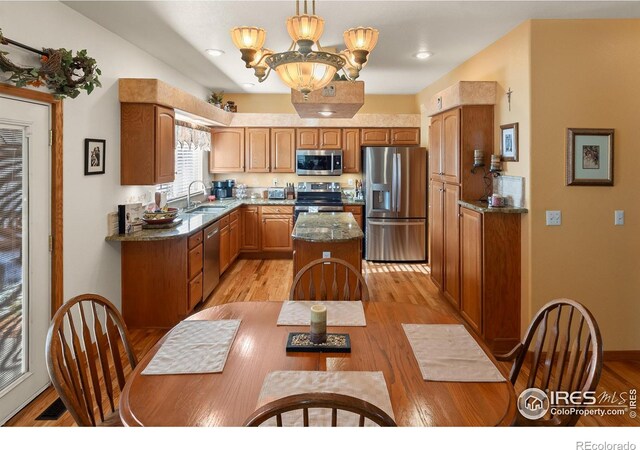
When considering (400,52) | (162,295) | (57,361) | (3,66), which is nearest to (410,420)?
(57,361)

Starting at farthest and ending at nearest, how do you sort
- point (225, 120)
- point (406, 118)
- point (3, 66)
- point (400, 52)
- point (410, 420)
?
point (406, 118) → point (225, 120) → point (400, 52) → point (3, 66) → point (410, 420)

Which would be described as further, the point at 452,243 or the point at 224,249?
the point at 224,249

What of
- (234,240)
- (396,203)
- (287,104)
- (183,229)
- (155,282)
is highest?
(287,104)

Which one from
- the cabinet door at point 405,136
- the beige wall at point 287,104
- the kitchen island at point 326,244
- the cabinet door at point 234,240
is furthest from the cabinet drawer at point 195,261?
the cabinet door at point 405,136

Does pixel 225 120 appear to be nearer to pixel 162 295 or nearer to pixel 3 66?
pixel 162 295

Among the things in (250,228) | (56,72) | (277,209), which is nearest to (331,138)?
(277,209)

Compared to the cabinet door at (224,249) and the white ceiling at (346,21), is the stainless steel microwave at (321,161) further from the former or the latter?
the white ceiling at (346,21)

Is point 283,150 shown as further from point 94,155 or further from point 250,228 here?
point 94,155

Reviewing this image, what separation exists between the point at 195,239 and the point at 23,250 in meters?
1.67

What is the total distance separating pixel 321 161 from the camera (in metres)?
6.94

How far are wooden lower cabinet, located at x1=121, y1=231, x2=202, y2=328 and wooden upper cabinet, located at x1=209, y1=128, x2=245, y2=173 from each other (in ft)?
10.8

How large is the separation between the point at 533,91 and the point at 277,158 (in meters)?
4.42

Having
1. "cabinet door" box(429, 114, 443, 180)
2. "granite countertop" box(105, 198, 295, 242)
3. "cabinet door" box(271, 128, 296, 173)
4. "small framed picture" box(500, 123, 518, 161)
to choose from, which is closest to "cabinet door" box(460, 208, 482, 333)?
Result: "small framed picture" box(500, 123, 518, 161)

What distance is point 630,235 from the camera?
3.29 m
